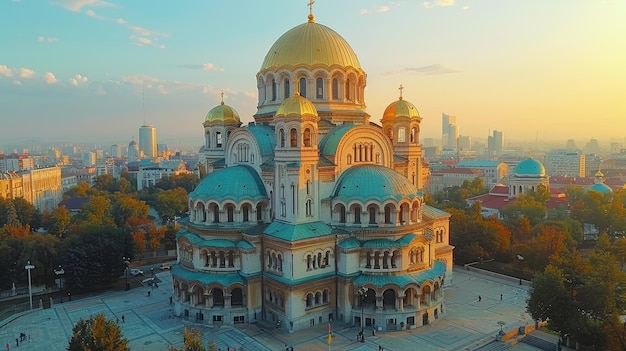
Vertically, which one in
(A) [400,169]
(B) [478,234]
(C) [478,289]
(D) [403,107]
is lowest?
(C) [478,289]

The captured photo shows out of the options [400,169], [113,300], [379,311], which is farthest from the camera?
[400,169]

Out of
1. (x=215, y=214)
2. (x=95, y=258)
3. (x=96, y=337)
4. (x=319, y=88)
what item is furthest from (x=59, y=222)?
(x=96, y=337)

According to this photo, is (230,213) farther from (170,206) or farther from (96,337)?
(170,206)

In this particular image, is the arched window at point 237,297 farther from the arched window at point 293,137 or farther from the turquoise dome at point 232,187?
the arched window at point 293,137

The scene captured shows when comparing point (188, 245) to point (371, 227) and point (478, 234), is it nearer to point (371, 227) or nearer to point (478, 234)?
point (371, 227)

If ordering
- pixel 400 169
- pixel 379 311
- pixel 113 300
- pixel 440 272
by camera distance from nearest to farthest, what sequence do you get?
pixel 379 311 < pixel 440 272 < pixel 113 300 < pixel 400 169

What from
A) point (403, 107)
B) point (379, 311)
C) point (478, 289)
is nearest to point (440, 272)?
point (379, 311)

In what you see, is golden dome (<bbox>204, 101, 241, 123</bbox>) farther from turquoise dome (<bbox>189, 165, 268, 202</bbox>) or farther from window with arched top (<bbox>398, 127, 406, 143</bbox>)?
window with arched top (<bbox>398, 127, 406, 143</bbox>)

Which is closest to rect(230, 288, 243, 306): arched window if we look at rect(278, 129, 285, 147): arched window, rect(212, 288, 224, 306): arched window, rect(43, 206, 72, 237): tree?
rect(212, 288, 224, 306): arched window
